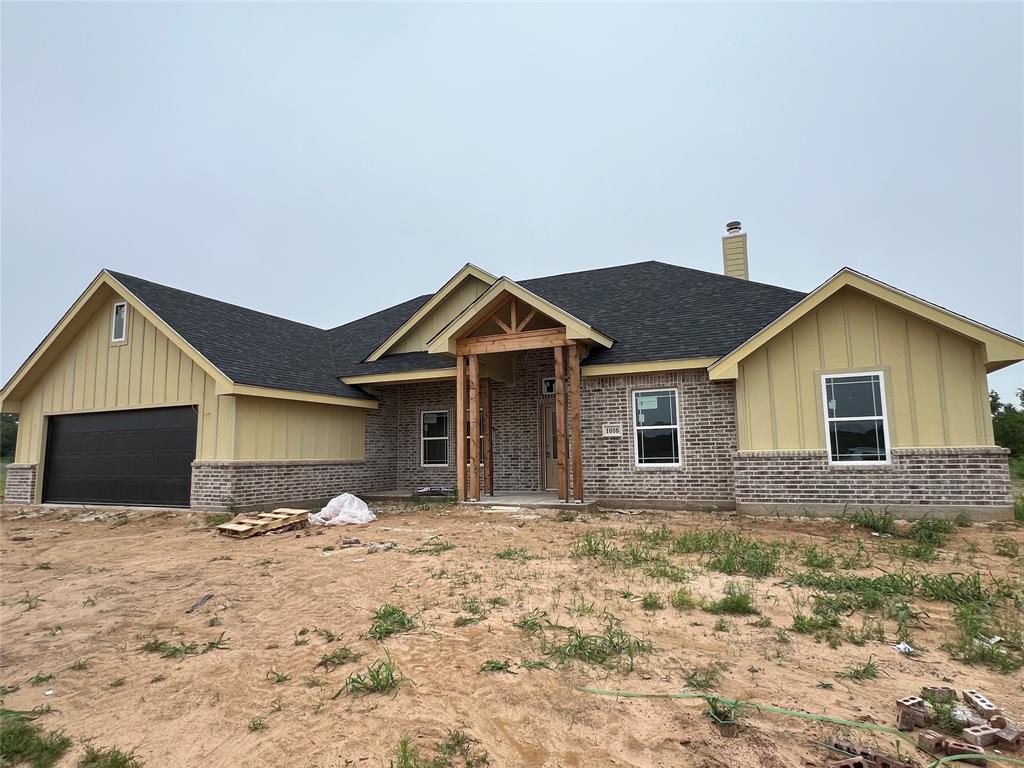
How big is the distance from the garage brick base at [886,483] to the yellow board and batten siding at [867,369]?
23 cm

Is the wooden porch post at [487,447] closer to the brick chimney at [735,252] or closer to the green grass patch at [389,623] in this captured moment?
the brick chimney at [735,252]

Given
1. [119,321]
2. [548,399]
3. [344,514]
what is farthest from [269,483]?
[548,399]

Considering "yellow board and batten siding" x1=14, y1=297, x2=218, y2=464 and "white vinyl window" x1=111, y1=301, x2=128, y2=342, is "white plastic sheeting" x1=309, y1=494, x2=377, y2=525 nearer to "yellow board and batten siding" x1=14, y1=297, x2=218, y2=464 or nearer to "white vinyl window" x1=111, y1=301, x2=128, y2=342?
"yellow board and batten siding" x1=14, y1=297, x2=218, y2=464

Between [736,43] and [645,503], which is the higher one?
[736,43]

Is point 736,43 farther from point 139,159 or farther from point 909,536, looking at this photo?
point 139,159

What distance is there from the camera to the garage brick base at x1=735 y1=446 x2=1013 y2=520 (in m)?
9.17

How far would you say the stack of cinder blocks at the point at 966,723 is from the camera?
8.62 feet

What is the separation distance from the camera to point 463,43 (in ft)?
88.7

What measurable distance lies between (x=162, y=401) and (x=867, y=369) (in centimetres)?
1579

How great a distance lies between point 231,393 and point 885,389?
13398 millimetres

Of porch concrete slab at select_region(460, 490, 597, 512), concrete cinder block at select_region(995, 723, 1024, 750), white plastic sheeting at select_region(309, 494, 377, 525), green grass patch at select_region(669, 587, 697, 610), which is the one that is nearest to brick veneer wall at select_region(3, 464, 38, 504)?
white plastic sheeting at select_region(309, 494, 377, 525)

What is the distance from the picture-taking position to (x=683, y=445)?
11.8 metres

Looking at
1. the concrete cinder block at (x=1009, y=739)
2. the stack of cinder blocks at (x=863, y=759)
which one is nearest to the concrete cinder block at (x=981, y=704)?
the concrete cinder block at (x=1009, y=739)

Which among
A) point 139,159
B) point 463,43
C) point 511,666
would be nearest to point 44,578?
point 511,666
